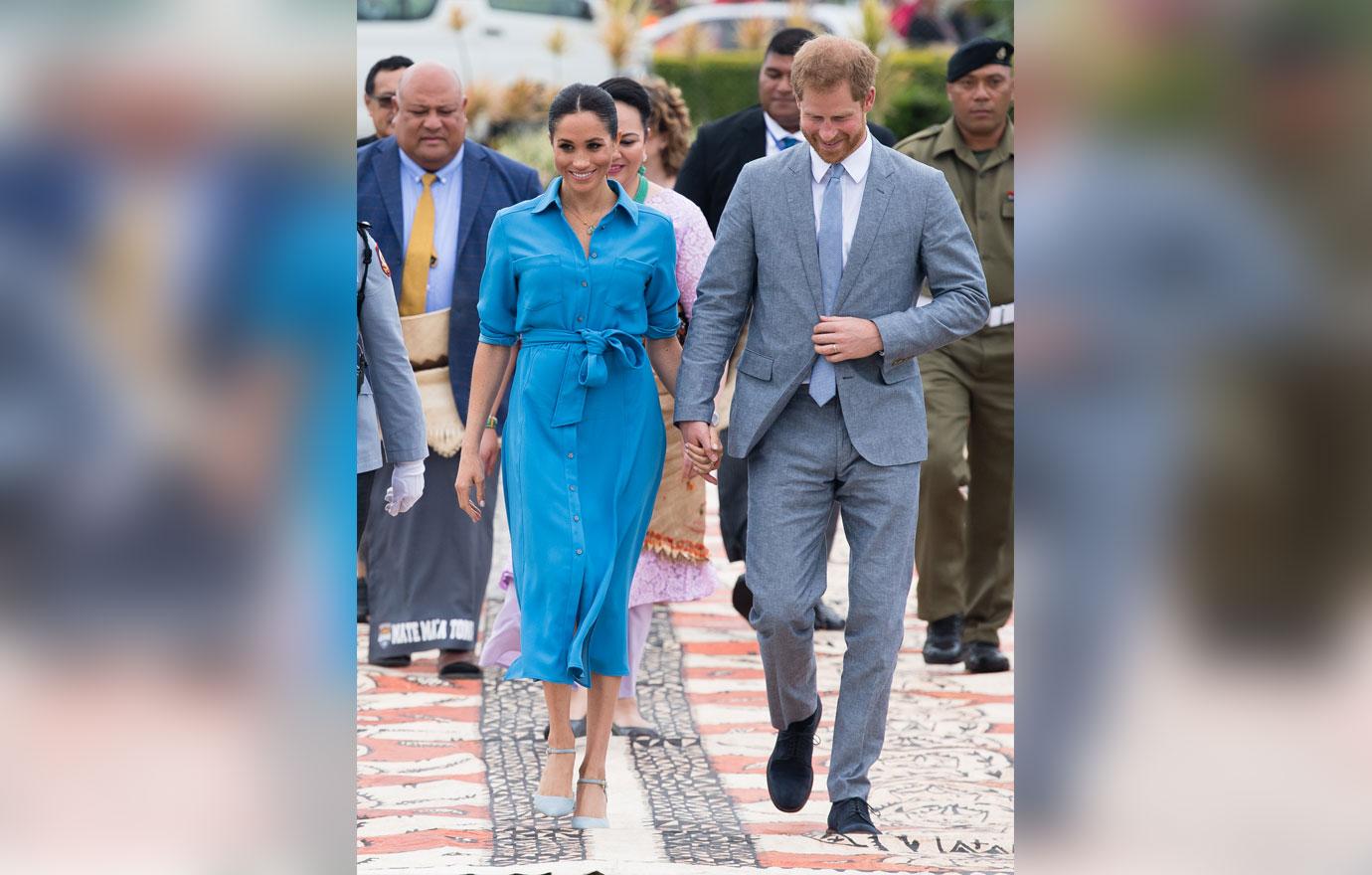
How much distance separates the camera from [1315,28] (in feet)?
9.45

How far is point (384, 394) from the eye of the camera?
5492mm

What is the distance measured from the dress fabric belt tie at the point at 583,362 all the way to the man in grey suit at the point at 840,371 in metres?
0.23

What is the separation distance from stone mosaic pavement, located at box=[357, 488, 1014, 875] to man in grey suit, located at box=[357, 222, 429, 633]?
0.86m

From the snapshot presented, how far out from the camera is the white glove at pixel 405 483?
5.55 metres

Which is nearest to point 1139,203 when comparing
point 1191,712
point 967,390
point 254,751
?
point 1191,712

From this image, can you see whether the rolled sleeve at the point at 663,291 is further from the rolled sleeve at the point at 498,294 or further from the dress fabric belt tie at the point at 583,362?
the rolled sleeve at the point at 498,294

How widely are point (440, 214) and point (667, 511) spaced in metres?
1.63

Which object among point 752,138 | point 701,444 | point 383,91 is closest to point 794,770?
point 701,444

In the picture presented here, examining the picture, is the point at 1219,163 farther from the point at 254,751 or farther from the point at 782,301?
the point at 782,301

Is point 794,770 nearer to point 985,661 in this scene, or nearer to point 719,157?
point 985,661

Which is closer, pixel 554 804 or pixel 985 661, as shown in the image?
pixel 554 804

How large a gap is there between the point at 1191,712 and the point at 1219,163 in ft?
2.70

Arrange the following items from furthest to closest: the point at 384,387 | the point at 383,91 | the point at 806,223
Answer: the point at 383,91
the point at 384,387
the point at 806,223

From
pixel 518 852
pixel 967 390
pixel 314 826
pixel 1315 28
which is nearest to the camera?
pixel 1315 28
